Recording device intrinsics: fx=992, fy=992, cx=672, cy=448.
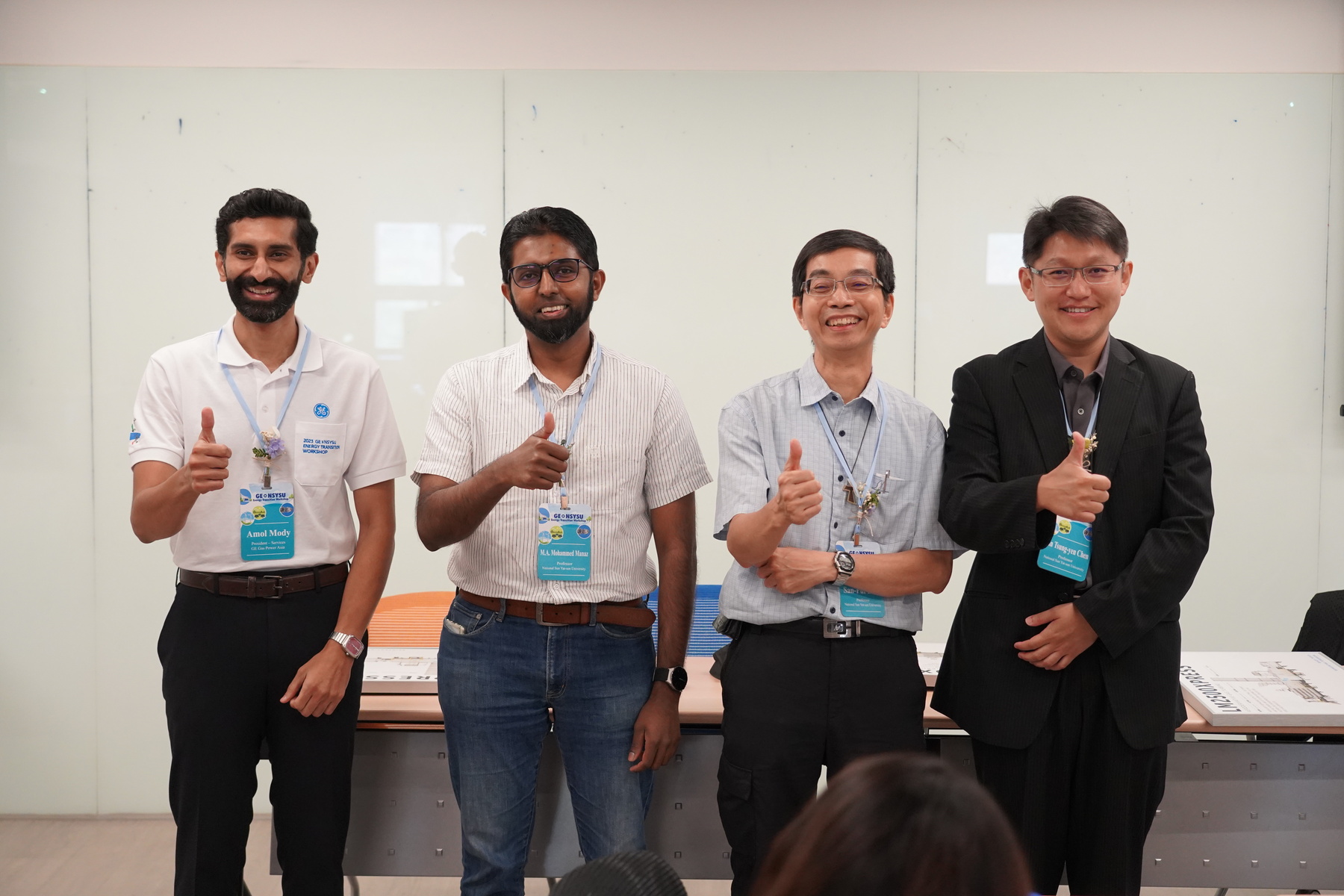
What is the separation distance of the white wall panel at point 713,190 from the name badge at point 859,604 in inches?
82.0

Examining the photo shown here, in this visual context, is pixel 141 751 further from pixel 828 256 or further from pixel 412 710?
pixel 828 256

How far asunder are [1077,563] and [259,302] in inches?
70.6

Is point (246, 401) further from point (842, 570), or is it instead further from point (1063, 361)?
point (1063, 361)

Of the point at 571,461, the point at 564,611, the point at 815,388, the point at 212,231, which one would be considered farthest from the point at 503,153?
the point at 564,611

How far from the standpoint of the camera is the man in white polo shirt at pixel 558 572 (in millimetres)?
2100

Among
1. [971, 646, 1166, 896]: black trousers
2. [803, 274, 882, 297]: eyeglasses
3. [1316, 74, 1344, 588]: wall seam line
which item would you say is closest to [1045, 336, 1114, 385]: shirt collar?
[803, 274, 882, 297]: eyeglasses

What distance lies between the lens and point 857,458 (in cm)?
212

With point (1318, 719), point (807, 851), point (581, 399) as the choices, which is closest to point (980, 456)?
point (581, 399)

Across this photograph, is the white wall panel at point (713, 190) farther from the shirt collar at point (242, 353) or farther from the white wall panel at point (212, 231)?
the shirt collar at point (242, 353)

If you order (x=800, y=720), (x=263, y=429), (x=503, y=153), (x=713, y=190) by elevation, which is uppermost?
(x=503, y=153)

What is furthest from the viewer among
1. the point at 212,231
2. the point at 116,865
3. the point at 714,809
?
the point at 212,231

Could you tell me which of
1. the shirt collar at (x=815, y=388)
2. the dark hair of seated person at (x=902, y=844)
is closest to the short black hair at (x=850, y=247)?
the shirt collar at (x=815, y=388)

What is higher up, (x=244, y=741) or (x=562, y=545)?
(x=562, y=545)

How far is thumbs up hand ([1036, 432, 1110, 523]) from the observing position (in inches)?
72.2
